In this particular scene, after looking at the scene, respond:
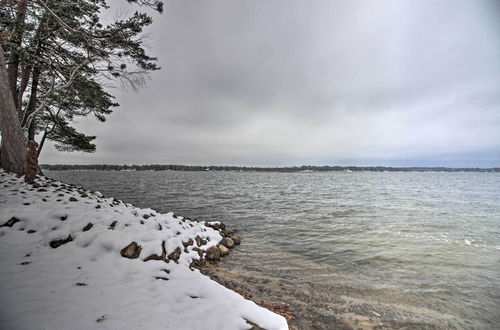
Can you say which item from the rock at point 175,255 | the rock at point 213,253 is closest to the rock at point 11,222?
the rock at point 175,255

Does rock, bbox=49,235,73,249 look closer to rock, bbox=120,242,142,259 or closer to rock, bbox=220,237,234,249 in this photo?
rock, bbox=120,242,142,259

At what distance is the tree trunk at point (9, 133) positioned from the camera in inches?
328

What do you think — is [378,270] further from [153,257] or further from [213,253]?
[153,257]

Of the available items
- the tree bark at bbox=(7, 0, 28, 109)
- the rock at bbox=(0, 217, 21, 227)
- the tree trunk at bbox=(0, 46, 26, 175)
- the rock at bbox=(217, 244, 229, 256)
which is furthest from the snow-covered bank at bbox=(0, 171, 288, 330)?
the tree bark at bbox=(7, 0, 28, 109)

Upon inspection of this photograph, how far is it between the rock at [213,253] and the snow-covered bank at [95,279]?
128cm

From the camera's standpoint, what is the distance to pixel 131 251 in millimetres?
5141

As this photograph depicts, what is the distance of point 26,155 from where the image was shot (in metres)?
8.80

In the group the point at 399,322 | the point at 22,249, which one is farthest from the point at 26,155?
the point at 399,322

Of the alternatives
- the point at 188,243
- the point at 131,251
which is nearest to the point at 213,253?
the point at 188,243

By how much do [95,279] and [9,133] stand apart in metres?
9.15

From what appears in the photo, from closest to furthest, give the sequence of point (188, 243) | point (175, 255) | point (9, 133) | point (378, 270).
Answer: point (175, 255) → point (378, 270) → point (188, 243) → point (9, 133)

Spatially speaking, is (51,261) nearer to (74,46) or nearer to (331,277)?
(331,277)

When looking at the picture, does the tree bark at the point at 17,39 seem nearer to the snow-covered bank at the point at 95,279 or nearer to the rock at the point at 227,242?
the snow-covered bank at the point at 95,279

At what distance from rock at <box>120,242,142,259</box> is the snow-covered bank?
2 cm
